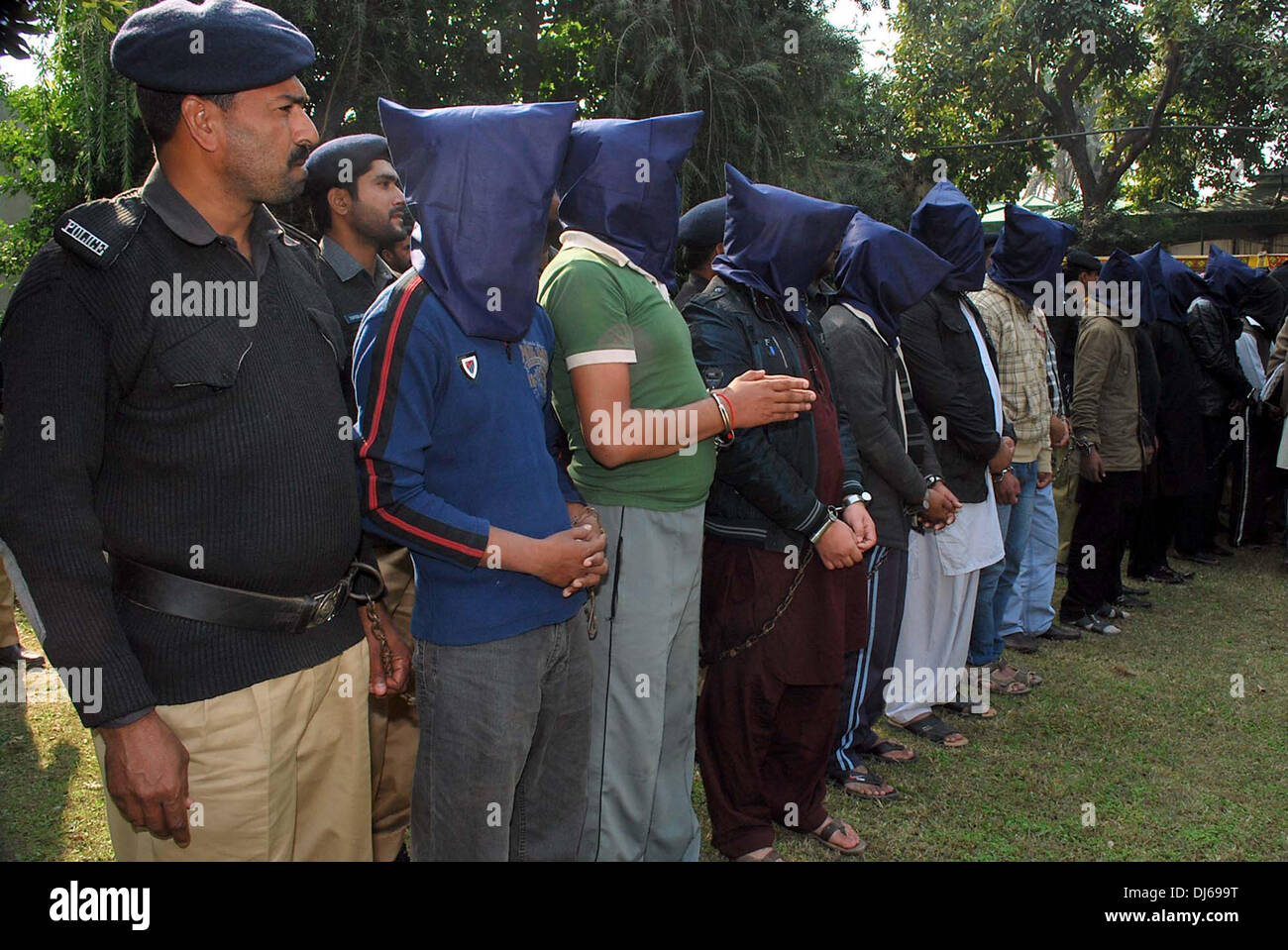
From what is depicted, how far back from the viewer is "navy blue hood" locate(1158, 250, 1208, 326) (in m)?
7.51

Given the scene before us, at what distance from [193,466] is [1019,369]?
4.28 metres

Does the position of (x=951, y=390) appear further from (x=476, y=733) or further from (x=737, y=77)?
(x=737, y=77)

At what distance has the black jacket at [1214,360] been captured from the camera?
7758mm

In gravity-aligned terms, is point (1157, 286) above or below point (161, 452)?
above

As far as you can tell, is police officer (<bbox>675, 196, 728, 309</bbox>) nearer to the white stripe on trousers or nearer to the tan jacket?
the white stripe on trousers

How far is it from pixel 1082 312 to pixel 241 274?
224 inches

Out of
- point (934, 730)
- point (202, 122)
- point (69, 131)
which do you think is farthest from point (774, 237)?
point (69, 131)

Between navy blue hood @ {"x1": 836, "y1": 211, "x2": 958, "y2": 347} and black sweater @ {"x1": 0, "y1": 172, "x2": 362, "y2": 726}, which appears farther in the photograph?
navy blue hood @ {"x1": 836, "y1": 211, "x2": 958, "y2": 347}

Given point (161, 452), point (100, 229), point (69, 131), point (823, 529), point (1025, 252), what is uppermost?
point (69, 131)

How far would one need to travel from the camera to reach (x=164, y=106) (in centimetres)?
193

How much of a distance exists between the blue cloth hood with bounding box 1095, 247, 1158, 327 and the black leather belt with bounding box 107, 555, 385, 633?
19.0 ft

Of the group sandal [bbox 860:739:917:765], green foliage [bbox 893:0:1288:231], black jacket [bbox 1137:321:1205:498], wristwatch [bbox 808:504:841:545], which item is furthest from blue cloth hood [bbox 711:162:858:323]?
green foliage [bbox 893:0:1288:231]

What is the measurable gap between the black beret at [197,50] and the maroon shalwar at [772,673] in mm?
1967

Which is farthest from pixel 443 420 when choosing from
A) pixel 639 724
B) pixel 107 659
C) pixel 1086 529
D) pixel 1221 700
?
pixel 1086 529
